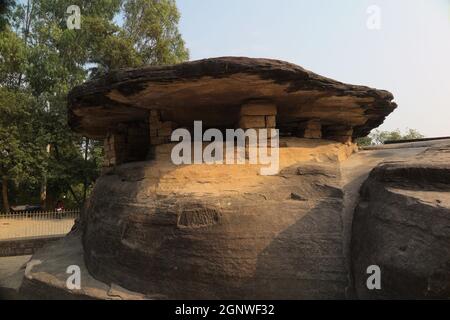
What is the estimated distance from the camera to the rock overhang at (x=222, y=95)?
3406mm

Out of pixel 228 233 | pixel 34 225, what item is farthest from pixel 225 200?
pixel 34 225

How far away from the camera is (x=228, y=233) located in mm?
3309

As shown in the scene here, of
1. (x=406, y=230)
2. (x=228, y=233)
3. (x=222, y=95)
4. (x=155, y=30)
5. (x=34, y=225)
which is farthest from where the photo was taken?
(x=155, y=30)

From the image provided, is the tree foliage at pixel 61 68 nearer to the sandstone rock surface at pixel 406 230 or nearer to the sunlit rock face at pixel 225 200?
the sunlit rock face at pixel 225 200

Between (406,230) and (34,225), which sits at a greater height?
(406,230)

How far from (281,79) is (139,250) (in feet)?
6.75

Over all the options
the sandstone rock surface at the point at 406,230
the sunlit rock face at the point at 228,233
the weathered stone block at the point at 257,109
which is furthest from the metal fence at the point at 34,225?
the sandstone rock surface at the point at 406,230

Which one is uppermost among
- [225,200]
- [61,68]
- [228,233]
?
[61,68]

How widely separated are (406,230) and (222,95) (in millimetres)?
2150

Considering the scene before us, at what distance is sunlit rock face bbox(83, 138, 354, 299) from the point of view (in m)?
3.15

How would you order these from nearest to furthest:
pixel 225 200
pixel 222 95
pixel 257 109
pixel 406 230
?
pixel 406 230 → pixel 225 200 → pixel 222 95 → pixel 257 109

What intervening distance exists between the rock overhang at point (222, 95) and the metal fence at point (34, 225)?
21.0 feet

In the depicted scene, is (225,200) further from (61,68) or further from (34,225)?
(61,68)
